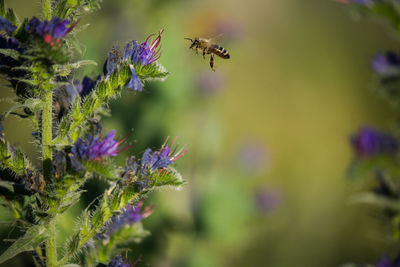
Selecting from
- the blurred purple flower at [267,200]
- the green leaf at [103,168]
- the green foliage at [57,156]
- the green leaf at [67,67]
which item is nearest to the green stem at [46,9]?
the green foliage at [57,156]

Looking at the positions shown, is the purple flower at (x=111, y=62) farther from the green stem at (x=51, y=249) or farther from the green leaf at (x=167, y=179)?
the green stem at (x=51, y=249)

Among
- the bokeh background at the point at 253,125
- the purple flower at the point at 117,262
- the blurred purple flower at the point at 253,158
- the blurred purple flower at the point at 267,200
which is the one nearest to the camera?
the purple flower at the point at 117,262

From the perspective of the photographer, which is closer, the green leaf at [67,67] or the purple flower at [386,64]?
the green leaf at [67,67]

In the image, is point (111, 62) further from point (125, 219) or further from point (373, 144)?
point (373, 144)

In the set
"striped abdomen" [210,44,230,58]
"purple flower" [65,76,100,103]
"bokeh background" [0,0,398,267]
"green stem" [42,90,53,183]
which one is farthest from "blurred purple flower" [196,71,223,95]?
"green stem" [42,90,53,183]

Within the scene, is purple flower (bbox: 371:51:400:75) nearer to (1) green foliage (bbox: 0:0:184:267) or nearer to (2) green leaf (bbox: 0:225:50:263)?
(1) green foliage (bbox: 0:0:184:267)
